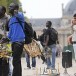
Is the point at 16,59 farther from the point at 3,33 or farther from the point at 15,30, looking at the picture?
the point at 3,33

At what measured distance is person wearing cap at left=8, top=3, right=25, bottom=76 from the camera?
10.4 meters

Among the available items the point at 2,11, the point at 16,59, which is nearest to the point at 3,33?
the point at 2,11

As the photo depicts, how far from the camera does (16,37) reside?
34.6ft

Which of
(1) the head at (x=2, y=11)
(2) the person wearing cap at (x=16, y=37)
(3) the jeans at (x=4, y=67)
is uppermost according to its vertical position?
(1) the head at (x=2, y=11)

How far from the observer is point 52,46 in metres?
16.9

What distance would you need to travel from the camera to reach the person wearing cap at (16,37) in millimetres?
10445

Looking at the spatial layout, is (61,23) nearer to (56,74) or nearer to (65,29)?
(65,29)

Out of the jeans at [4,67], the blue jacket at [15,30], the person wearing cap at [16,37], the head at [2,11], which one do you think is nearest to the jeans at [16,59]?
the person wearing cap at [16,37]

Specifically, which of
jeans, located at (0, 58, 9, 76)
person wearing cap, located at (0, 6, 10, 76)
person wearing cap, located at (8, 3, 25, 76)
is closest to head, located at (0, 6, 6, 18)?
person wearing cap, located at (0, 6, 10, 76)

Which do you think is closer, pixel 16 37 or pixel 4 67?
pixel 16 37

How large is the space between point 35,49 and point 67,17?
128 meters

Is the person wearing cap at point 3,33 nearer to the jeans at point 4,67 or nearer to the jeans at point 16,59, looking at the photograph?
the jeans at point 4,67

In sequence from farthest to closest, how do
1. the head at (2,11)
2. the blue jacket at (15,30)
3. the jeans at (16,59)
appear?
the head at (2,11) → the blue jacket at (15,30) → the jeans at (16,59)

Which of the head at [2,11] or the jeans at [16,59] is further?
the head at [2,11]
